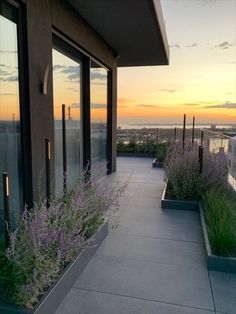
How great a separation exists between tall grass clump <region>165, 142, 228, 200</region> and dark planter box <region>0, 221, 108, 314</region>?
6.81 feet

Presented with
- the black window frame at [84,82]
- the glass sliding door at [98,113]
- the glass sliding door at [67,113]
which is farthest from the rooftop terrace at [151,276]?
the glass sliding door at [98,113]

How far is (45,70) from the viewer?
3197 mm

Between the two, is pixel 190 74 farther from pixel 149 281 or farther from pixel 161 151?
pixel 149 281

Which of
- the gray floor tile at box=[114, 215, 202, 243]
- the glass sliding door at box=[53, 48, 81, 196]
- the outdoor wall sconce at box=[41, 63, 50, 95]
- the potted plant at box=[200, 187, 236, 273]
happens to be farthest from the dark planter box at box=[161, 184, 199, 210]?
the outdoor wall sconce at box=[41, 63, 50, 95]

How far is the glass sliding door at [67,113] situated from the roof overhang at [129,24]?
2.42 feet

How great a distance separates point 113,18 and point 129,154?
638 centimetres

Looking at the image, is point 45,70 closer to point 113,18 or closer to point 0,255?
point 113,18

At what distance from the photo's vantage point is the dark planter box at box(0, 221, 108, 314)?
180 centimetres

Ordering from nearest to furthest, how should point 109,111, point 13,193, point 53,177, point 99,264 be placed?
point 99,264, point 13,193, point 53,177, point 109,111

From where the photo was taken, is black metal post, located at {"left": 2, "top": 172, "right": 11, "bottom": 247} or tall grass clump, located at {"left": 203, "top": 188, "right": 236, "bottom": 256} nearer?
black metal post, located at {"left": 2, "top": 172, "right": 11, "bottom": 247}

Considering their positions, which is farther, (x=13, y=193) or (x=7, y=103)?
(x=13, y=193)

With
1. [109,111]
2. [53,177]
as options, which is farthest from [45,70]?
[109,111]

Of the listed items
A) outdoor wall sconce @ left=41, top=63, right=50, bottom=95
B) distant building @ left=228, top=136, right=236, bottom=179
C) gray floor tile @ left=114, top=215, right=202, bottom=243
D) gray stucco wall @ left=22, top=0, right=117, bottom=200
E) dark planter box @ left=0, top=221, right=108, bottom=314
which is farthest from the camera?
distant building @ left=228, top=136, right=236, bottom=179

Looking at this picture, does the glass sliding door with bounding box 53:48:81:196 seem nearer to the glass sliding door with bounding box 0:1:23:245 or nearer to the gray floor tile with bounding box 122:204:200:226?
the glass sliding door with bounding box 0:1:23:245
